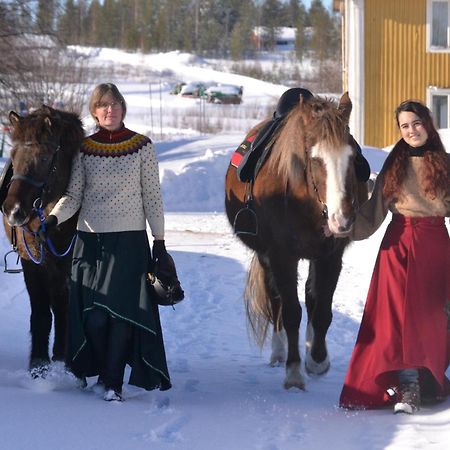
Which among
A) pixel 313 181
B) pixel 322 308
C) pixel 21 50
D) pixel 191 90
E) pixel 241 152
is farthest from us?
pixel 191 90

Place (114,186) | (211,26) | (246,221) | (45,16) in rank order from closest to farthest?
(114,186), (246,221), (45,16), (211,26)

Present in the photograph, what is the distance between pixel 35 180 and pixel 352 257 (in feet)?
20.6

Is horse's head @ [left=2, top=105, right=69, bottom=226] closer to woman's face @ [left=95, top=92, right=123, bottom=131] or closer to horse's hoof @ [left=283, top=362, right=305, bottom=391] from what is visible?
woman's face @ [left=95, top=92, right=123, bottom=131]

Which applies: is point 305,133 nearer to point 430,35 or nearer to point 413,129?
point 413,129

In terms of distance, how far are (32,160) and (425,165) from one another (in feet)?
7.28

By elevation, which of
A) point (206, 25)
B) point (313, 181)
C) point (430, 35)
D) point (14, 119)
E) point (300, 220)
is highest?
point (206, 25)

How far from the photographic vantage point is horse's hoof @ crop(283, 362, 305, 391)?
5.41 m

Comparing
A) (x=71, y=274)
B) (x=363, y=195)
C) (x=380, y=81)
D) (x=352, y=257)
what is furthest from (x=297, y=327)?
(x=380, y=81)

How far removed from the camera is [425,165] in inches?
191

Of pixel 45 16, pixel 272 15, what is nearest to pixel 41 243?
pixel 45 16

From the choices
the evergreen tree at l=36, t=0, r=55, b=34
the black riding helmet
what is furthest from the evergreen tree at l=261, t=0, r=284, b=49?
the black riding helmet

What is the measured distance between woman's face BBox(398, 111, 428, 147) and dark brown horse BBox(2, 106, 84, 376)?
6.17 feet

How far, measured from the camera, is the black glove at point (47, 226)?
4836mm

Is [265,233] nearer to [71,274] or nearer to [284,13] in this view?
[71,274]
